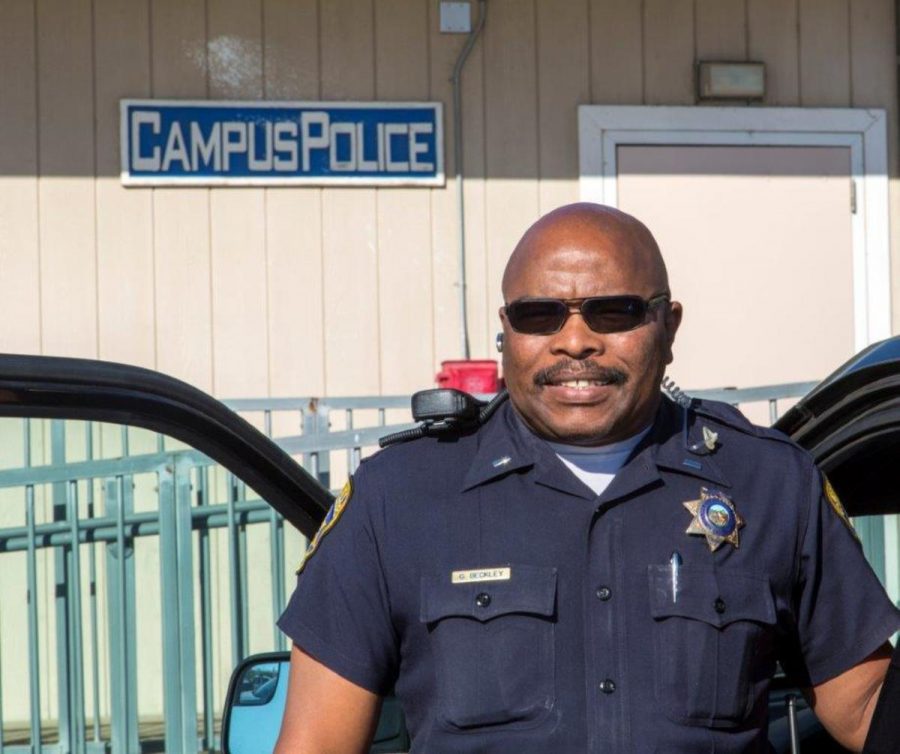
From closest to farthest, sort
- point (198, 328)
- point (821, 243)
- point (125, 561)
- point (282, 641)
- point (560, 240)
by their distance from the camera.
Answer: point (560, 240) < point (125, 561) < point (282, 641) < point (198, 328) < point (821, 243)

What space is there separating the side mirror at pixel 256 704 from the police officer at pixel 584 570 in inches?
5.6

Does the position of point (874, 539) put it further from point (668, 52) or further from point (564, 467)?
point (668, 52)

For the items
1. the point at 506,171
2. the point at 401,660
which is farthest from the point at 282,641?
the point at 506,171

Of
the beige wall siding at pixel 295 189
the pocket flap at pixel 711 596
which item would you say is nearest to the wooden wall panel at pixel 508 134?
the beige wall siding at pixel 295 189

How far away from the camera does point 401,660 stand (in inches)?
81.2

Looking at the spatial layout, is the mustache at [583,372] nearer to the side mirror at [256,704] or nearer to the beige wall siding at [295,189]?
the side mirror at [256,704]

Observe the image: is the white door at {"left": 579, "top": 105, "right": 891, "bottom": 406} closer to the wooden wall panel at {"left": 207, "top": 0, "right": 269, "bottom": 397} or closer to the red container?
the red container

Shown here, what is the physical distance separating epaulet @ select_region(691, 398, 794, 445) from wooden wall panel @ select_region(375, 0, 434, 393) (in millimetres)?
4145

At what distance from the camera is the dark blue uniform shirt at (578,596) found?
6.39 ft

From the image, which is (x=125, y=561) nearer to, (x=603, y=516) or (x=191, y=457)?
(x=191, y=457)

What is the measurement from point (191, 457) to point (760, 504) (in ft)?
5.53

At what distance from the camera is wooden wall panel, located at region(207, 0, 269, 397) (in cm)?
625

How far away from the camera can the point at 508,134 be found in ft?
21.1

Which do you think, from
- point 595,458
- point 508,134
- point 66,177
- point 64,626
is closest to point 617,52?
point 508,134
